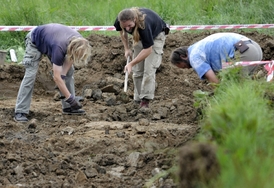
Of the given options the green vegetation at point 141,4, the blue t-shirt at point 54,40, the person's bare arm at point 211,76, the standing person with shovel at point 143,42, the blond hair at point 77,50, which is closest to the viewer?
the person's bare arm at point 211,76

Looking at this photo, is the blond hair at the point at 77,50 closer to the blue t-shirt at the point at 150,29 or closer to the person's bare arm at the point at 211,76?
the blue t-shirt at the point at 150,29

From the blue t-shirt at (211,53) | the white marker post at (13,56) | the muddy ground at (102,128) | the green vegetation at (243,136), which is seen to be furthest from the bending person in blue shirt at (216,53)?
the white marker post at (13,56)

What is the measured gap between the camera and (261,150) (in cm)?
475

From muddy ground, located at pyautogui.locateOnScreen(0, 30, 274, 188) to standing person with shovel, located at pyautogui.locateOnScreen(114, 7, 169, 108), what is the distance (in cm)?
33

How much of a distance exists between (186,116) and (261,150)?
4591 millimetres

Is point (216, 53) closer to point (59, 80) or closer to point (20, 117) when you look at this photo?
point (59, 80)

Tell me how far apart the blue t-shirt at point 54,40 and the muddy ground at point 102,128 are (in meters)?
0.96

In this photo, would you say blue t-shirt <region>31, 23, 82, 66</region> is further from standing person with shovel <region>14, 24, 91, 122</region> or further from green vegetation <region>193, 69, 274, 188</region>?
green vegetation <region>193, 69, 274, 188</region>

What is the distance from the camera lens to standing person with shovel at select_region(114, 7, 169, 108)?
29.7ft

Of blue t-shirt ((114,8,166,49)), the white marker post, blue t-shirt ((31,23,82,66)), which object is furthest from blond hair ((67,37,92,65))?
the white marker post

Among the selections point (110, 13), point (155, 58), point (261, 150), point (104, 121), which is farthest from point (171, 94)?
point (261, 150)

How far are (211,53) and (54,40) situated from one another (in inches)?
82.6

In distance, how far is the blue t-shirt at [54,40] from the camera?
337 inches

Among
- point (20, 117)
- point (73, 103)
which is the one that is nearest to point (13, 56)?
point (20, 117)
